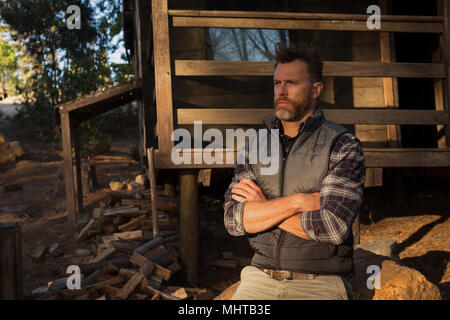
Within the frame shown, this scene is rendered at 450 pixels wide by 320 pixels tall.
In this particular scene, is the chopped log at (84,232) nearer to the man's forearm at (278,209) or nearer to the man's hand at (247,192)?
the man's hand at (247,192)

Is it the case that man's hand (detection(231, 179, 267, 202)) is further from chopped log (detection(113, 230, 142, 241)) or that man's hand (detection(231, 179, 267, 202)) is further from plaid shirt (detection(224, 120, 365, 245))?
chopped log (detection(113, 230, 142, 241))

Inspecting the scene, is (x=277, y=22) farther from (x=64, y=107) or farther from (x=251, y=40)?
(x=64, y=107)

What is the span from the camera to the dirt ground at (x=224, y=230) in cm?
664

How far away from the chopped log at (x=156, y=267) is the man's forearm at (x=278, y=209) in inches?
146

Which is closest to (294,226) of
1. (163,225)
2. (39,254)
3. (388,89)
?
(388,89)

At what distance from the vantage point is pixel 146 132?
9742 millimetres

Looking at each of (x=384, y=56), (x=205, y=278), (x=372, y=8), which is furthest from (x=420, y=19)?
(x=205, y=278)

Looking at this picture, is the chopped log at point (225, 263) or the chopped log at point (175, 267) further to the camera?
the chopped log at point (225, 263)

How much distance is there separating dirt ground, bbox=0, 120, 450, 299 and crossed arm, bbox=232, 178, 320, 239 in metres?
3.31

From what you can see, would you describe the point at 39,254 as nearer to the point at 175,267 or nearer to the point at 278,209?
the point at 175,267

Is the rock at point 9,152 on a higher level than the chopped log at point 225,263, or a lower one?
higher

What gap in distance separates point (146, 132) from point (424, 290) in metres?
7.53

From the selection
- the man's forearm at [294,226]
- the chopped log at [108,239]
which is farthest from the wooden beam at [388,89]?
the chopped log at [108,239]

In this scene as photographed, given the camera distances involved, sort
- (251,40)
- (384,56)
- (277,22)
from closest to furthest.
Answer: (277,22), (384,56), (251,40)
